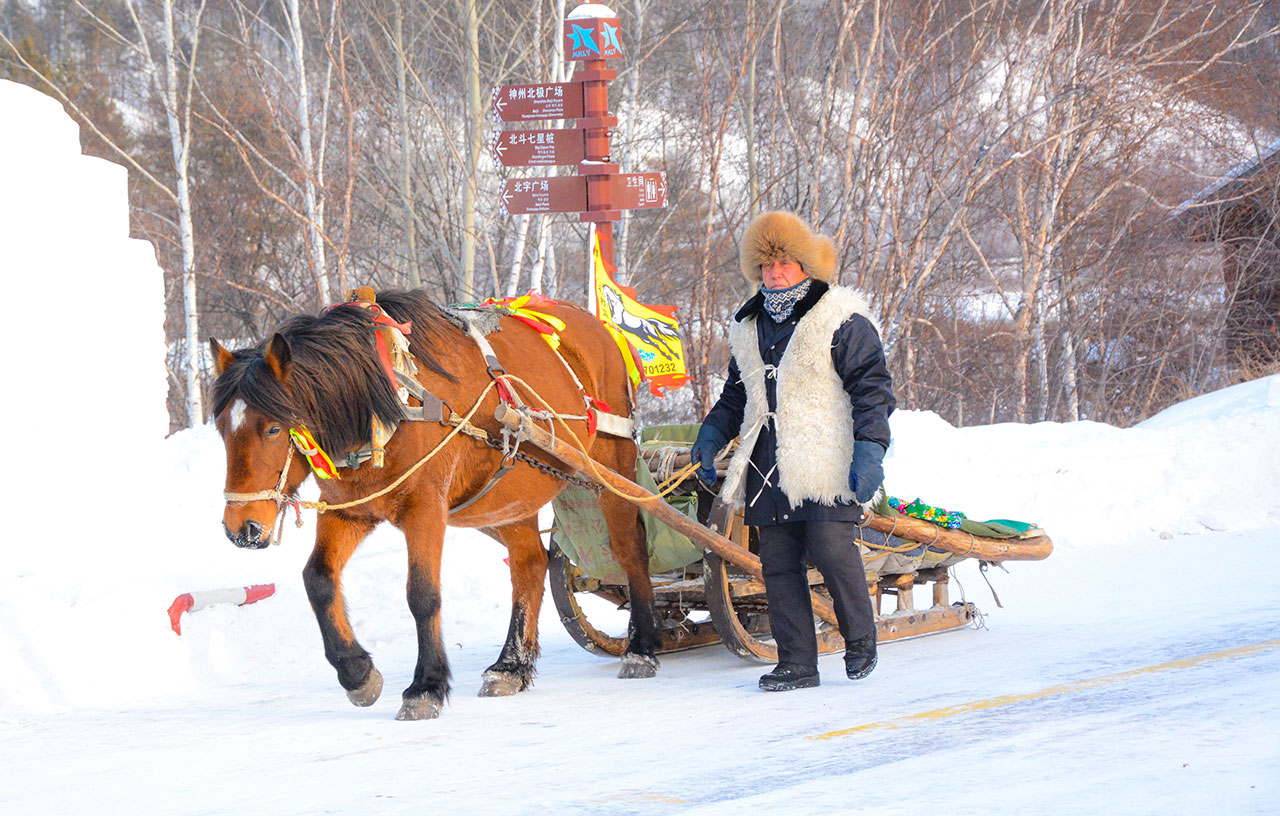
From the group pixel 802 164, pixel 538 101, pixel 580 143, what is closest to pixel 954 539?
pixel 580 143

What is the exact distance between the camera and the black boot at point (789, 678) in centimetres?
468

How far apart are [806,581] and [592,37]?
4.88 metres

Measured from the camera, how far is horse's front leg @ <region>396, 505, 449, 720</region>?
4410 mm

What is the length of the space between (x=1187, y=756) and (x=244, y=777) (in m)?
2.65

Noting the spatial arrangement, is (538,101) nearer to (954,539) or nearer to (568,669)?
(568,669)

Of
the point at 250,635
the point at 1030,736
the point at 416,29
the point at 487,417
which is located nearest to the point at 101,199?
the point at 250,635

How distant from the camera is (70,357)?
7672 mm

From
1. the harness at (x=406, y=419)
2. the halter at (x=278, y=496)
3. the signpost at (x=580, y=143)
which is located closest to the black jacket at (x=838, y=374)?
the harness at (x=406, y=419)

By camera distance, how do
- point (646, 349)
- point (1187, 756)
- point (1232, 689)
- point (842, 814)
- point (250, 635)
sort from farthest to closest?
1. point (646, 349)
2. point (250, 635)
3. point (1232, 689)
4. point (1187, 756)
5. point (842, 814)

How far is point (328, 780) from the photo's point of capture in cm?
349

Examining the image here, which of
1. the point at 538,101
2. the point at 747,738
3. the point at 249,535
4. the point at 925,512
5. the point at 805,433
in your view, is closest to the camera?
the point at 747,738

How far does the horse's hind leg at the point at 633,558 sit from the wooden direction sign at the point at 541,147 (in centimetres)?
341

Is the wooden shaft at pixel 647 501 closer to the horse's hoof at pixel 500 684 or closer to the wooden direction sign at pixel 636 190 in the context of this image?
the horse's hoof at pixel 500 684

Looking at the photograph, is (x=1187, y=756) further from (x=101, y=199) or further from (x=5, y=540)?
(x=101, y=199)
